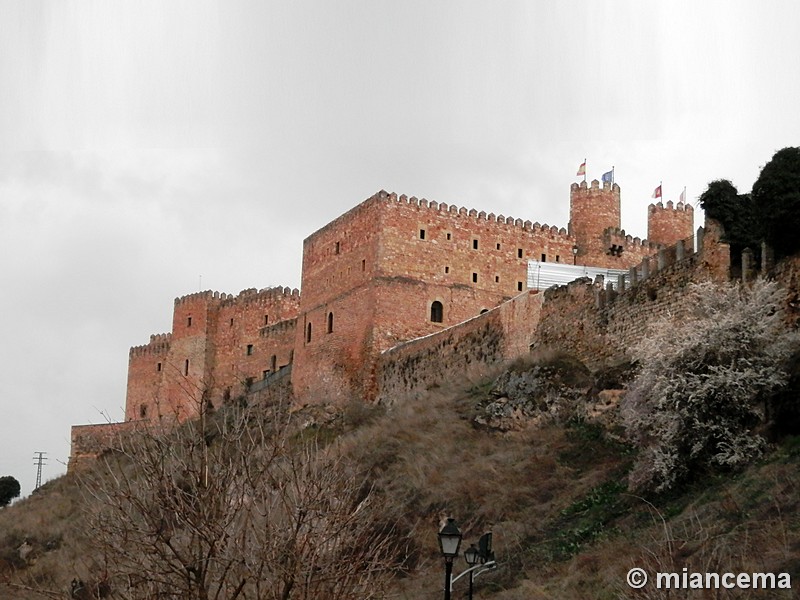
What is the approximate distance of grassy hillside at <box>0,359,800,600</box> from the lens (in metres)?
14.0

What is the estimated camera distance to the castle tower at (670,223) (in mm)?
41938

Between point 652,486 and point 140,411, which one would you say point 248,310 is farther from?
point 652,486

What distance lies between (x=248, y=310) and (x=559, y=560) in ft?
120

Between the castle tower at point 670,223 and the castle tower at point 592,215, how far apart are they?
2.01 meters

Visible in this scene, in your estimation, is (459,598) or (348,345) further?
(348,345)

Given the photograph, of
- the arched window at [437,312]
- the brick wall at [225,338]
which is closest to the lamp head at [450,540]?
the arched window at [437,312]

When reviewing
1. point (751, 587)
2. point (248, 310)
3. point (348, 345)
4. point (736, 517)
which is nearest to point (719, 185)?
point (736, 517)

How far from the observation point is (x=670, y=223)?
4200 centimetres

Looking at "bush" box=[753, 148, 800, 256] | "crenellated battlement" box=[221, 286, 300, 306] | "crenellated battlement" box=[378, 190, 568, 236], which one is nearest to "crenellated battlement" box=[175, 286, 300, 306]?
"crenellated battlement" box=[221, 286, 300, 306]

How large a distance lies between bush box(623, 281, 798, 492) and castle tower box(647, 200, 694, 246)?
23.7 meters

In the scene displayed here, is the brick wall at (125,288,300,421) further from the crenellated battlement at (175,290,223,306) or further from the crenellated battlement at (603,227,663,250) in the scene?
the crenellated battlement at (603,227,663,250)

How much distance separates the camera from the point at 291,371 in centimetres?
4291

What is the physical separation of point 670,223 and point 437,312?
1081cm

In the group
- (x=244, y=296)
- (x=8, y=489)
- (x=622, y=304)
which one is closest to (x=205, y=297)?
(x=244, y=296)
